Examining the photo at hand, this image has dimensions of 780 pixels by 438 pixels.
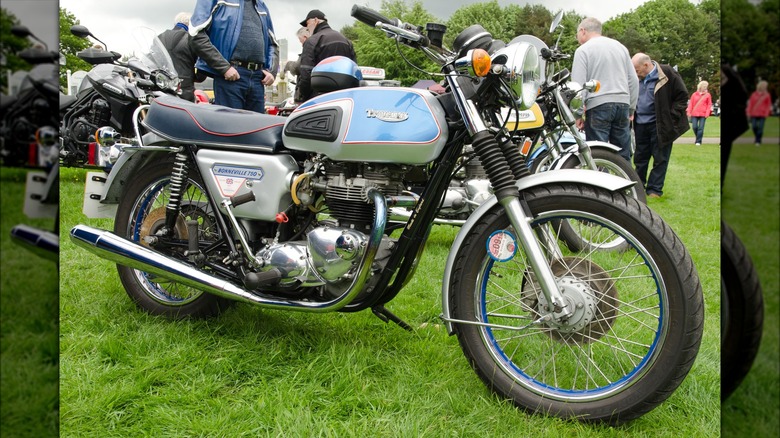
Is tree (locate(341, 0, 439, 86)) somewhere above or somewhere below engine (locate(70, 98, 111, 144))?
above

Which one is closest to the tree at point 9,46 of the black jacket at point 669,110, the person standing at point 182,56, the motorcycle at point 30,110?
the motorcycle at point 30,110

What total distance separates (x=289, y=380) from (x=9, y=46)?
76.5 inches

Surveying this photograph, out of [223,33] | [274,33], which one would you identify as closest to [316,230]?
[223,33]

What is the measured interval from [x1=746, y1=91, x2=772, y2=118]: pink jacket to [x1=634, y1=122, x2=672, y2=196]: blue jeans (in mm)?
6127

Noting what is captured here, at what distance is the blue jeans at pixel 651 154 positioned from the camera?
6.19 meters

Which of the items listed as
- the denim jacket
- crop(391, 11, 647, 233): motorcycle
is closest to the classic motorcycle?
crop(391, 11, 647, 233): motorcycle

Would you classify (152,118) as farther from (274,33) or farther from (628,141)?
(628,141)

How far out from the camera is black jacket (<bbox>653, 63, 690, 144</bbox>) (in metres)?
6.10

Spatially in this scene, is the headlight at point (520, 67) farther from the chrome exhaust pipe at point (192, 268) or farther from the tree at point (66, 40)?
the tree at point (66, 40)

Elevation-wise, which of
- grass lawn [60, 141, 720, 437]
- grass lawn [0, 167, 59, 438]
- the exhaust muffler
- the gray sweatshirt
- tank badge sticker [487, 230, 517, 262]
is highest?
the gray sweatshirt

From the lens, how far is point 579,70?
5.63m

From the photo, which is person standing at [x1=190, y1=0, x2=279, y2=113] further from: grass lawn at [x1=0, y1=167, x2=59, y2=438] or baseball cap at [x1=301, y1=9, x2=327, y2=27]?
grass lawn at [x1=0, y1=167, x2=59, y2=438]

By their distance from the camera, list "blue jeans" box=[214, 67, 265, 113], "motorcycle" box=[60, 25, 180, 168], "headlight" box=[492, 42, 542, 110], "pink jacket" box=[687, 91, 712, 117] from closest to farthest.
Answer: "pink jacket" box=[687, 91, 712, 117] < "headlight" box=[492, 42, 542, 110] < "motorcycle" box=[60, 25, 180, 168] < "blue jeans" box=[214, 67, 265, 113]

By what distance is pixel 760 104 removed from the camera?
426mm
